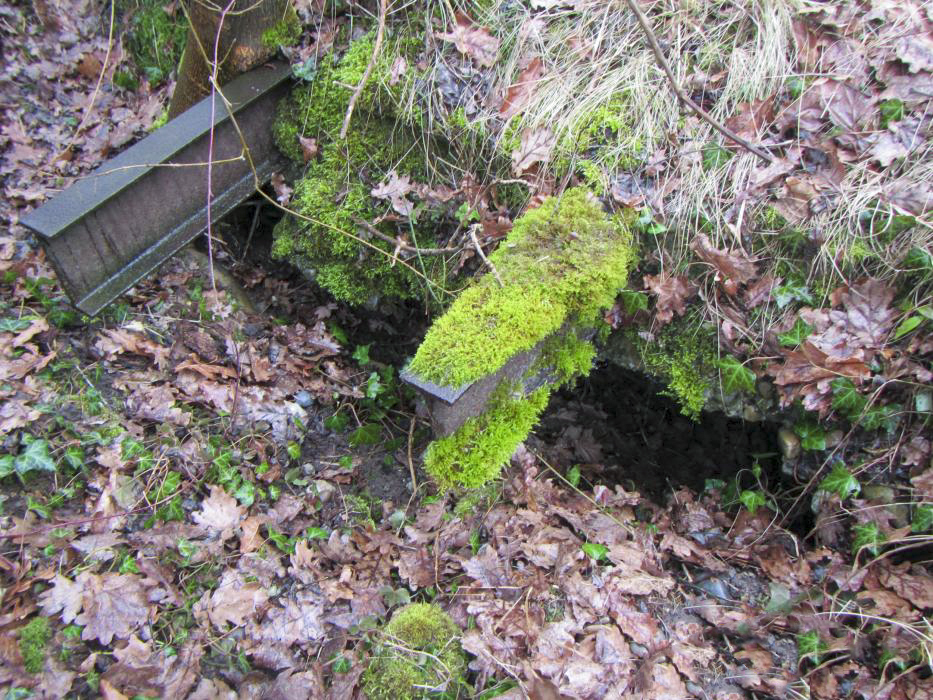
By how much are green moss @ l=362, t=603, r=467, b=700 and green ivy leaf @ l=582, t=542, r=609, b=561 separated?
715mm

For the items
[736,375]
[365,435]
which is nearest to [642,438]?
[736,375]

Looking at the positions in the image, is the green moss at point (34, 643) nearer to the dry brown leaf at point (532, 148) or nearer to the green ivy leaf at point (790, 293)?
the dry brown leaf at point (532, 148)

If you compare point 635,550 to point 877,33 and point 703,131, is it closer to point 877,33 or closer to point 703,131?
point 703,131

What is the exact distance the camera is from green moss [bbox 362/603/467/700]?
7.96 ft

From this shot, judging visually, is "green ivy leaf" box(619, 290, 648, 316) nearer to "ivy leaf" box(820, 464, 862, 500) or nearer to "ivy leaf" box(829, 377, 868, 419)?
"ivy leaf" box(829, 377, 868, 419)

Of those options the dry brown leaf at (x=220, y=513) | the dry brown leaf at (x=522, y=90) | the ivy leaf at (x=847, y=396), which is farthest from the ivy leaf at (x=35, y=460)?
the ivy leaf at (x=847, y=396)

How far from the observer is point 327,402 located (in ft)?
12.3

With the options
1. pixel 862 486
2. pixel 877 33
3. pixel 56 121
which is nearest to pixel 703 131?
pixel 877 33

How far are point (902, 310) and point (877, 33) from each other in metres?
1.45

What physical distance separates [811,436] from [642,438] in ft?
4.16

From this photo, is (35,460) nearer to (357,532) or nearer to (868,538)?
(357,532)

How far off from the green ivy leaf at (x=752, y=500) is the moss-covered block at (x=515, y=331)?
117 centimetres

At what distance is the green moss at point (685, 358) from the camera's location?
3.15 metres

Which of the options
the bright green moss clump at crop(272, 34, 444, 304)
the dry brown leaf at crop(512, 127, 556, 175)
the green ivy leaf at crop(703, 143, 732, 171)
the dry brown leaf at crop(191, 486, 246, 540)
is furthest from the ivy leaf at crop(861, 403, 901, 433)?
the dry brown leaf at crop(191, 486, 246, 540)
